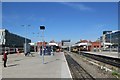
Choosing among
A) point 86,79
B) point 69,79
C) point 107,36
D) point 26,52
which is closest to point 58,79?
point 69,79

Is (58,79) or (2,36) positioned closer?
(58,79)

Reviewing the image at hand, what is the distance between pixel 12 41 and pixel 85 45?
Answer: 42.6m

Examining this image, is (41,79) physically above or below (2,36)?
below

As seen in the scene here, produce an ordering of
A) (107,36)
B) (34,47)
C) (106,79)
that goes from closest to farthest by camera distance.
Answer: (106,79) < (34,47) < (107,36)

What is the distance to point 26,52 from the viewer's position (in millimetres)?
57156

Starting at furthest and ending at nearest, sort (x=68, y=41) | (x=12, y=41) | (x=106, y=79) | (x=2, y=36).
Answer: (x=68, y=41)
(x=12, y=41)
(x=2, y=36)
(x=106, y=79)

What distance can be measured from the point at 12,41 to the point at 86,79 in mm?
94778

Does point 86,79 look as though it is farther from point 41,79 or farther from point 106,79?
point 41,79

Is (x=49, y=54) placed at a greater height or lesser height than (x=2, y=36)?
lesser

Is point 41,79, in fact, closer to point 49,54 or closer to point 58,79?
point 58,79

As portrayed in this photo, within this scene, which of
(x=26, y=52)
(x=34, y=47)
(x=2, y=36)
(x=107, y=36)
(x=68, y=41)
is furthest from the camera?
(x=107, y=36)

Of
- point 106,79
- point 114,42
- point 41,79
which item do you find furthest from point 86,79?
point 114,42

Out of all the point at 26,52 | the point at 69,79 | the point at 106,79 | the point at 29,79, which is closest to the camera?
the point at 29,79

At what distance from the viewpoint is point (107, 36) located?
17375 centimetres
